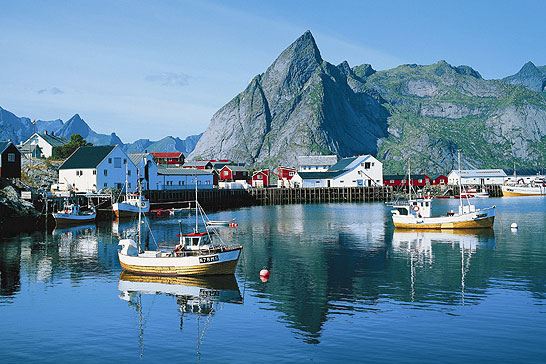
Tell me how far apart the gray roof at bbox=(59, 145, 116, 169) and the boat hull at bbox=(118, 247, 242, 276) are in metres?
68.1

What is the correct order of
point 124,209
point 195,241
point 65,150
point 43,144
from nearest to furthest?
point 195,241 → point 124,209 → point 65,150 → point 43,144

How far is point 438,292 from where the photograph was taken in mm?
31094

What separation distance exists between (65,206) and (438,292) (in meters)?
63.7

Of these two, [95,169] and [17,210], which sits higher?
[95,169]

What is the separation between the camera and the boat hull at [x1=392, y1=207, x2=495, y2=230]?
64.3 meters

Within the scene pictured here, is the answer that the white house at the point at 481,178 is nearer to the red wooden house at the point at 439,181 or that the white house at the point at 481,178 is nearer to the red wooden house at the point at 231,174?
the red wooden house at the point at 439,181

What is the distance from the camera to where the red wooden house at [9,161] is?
269 feet

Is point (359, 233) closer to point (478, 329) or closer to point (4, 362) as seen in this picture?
point (478, 329)

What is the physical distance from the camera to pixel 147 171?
378ft

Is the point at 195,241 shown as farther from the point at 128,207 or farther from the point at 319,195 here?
the point at 319,195

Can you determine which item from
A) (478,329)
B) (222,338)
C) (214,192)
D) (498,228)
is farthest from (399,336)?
(214,192)

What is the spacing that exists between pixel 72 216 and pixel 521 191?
460 feet

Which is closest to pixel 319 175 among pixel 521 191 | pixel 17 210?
pixel 521 191

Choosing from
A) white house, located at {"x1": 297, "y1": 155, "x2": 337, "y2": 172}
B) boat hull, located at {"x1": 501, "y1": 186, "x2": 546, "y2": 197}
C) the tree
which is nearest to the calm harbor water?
the tree
